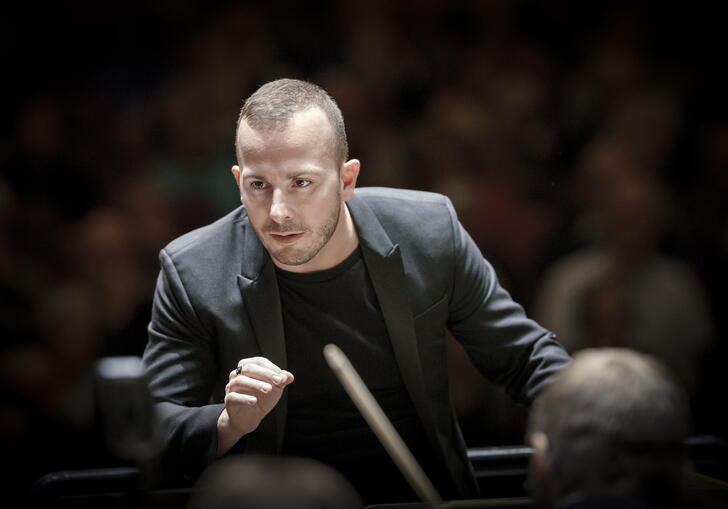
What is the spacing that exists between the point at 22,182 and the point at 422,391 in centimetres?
153

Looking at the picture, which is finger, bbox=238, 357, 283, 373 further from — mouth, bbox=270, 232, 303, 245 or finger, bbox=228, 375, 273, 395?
mouth, bbox=270, 232, 303, 245

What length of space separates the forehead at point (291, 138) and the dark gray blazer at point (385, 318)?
26 centimetres

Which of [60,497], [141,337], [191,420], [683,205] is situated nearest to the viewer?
[60,497]

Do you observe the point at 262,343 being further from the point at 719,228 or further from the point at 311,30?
the point at 719,228

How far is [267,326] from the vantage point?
203 centimetres

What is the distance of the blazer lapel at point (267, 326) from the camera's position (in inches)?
80.0

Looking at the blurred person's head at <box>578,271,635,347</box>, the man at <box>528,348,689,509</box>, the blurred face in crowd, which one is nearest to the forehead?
the blurred face in crowd

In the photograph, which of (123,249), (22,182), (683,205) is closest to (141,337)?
(123,249)

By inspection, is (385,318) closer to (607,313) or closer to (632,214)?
(607,313)

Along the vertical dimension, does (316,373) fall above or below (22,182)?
below

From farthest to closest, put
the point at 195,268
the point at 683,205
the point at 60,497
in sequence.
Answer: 1. the point at 683,205
2. the point at 195,268
3. the point at 60,497

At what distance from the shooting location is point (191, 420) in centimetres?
191

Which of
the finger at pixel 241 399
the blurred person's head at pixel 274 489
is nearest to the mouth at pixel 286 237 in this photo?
the finger at pixel 241 399

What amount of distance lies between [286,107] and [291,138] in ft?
0.25
